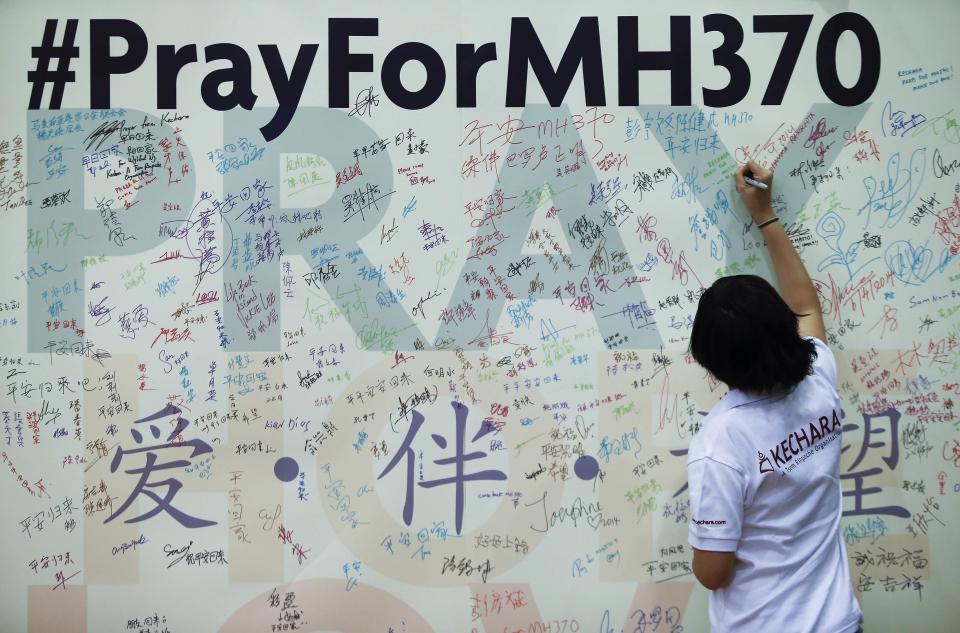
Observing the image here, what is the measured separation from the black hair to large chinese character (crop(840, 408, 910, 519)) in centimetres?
79

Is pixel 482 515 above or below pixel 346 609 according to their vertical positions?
above

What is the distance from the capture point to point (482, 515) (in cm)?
201

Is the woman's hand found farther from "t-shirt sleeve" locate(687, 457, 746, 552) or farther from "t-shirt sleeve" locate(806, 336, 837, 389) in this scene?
"t-shirt sleeve" locate(687, 457, 746, 552)

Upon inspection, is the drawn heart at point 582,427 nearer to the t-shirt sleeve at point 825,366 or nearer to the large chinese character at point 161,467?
the t-shirt sleeve at point 825,366

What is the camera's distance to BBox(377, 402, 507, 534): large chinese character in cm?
201

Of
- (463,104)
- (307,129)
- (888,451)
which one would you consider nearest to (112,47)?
(307,129)

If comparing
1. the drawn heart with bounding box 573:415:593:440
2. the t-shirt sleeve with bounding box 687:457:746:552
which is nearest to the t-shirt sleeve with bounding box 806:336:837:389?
the t-shirt sleeve with bounding box 687:457:746:552

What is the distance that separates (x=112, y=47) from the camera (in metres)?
2.04

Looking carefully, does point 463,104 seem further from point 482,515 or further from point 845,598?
point 845,598

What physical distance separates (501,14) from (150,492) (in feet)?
5.90

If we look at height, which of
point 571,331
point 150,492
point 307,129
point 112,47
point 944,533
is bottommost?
point 944,533

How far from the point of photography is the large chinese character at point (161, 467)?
6.66ft

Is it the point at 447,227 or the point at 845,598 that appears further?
the point at 447,227

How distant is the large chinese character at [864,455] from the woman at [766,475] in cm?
58
